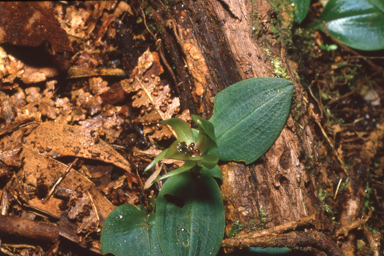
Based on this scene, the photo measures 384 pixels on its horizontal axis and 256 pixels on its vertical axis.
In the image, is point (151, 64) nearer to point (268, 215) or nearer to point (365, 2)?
point (268, 215)

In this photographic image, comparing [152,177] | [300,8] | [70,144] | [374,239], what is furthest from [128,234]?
[300,8]

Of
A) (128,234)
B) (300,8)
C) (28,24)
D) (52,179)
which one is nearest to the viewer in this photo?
(128,234)

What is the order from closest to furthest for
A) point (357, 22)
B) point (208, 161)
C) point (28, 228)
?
point (208, 161) < point (28, 228) < point (357, 22)

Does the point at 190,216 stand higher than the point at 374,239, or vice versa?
the point at 190,216

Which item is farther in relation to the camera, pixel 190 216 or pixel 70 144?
pixel 70 144

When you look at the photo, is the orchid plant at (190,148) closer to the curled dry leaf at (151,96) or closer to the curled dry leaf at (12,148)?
the curled dry leaf at (151,96)

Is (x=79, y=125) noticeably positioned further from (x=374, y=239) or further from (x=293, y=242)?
(x=374, y=239)

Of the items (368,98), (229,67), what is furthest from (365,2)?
(229,67)
